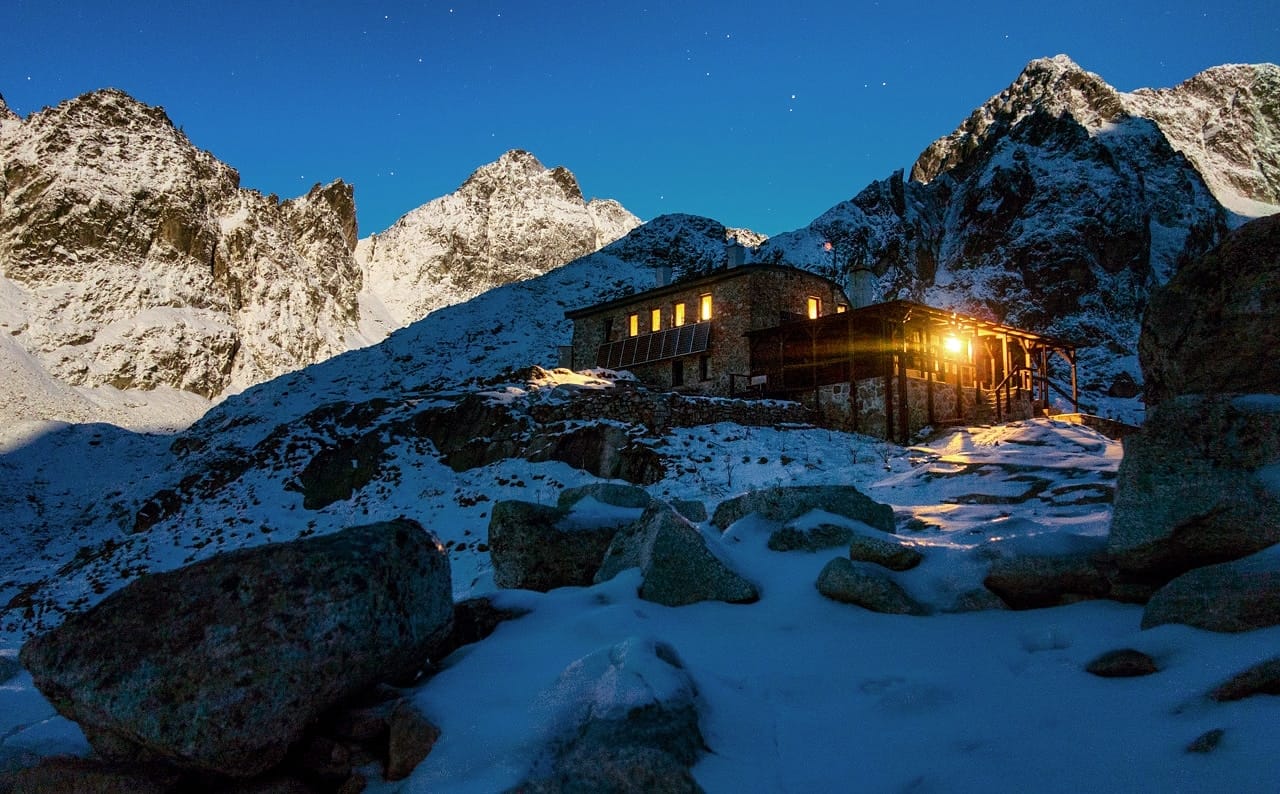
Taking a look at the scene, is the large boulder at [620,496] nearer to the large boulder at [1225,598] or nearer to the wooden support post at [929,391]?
the large boulder at [1225,598]

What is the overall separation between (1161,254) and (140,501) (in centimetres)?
9747

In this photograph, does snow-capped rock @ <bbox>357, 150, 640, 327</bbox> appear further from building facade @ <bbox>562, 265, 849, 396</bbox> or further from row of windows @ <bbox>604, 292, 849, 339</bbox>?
building facade @ <bbox>562, 265, 849, 396</bbox>

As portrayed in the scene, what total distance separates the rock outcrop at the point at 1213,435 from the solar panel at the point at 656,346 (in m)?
27.7

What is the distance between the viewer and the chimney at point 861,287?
3319 centimetres

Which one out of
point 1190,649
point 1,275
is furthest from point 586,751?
point 1,275

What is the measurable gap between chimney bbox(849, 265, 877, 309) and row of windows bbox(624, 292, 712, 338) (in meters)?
6.55

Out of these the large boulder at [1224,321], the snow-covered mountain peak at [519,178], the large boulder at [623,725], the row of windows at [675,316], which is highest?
the snow-covered mountain peak at [519,178]

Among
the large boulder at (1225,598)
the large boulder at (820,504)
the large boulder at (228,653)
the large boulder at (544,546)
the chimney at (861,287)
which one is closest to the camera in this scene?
the large boulder at (1225,598)

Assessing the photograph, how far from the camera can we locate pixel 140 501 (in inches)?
926

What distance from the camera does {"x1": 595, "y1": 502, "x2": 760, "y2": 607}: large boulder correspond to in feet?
19.9

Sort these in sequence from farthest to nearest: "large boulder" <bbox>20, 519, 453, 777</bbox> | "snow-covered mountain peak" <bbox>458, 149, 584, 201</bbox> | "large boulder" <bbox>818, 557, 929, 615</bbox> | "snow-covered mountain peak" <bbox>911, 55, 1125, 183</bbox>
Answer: "snow-covered mountain peak" <bbox>458, 149, 584, 201</bbox> → "snow-covered mountain peak" <bbox>911, 55, 1125, 183</bbox> → "large boulder" <bbox>818, 557, 929, 615</bbox> → "large boulder" <bbox>20, 519, 453, 777</bbox>

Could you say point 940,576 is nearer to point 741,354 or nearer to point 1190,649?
point 1190,649

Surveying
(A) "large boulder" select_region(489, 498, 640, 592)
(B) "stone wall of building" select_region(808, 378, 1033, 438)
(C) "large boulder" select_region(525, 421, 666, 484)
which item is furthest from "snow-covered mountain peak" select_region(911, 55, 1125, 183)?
(A) "large boulder" select_region(489, 498, 640, 592)

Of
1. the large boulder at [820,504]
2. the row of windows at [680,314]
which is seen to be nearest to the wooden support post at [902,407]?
the row of windows at [680,314]
